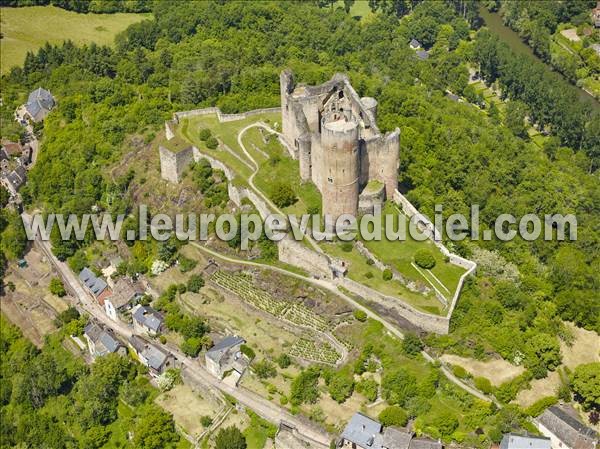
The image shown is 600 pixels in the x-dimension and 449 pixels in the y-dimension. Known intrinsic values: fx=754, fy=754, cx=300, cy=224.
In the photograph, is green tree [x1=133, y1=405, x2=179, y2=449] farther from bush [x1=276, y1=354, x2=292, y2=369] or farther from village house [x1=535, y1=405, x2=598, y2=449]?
village house [x1=535, y1=405, x2=598, y2=449]

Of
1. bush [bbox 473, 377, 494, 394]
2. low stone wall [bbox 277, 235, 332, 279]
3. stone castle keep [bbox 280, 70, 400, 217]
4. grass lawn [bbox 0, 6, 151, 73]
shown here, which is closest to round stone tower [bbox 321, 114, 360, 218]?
stone castle keep [bbox 280, 70, 400, 217]

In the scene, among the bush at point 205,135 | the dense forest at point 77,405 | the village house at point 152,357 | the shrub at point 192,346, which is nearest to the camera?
the dense forest at point 77,405

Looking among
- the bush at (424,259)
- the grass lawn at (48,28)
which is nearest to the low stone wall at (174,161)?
the bush at (424,259)

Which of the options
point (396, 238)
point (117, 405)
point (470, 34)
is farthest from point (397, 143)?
point (470, 34)

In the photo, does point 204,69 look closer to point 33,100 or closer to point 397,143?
point 33,100

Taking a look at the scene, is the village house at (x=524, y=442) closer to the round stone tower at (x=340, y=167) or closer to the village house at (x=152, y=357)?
the round stone tower at (x=340, y=167)
